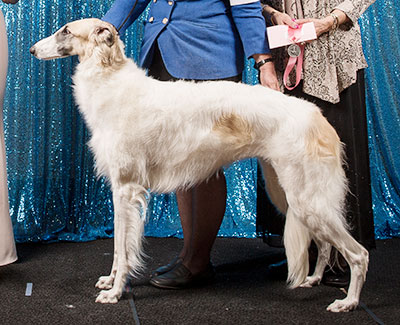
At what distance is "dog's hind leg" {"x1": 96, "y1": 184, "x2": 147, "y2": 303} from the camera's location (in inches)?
94.0

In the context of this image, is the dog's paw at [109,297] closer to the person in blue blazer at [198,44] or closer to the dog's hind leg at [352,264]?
the person in blue blazer at [198,44]

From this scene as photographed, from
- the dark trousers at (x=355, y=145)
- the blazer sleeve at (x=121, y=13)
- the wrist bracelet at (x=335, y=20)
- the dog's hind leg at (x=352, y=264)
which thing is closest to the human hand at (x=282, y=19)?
the wrist bracelet at (x=335, y=20)

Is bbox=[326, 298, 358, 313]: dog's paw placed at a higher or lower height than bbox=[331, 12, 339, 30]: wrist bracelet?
lower

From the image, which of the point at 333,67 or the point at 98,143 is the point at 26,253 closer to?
the point at 98,143

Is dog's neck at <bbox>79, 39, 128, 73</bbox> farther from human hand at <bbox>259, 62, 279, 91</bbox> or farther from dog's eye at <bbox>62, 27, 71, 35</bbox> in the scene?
human hand at <bbox>259, 62, 279, 91</bbox>

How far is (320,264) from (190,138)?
993mm

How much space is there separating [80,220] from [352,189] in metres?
2.12

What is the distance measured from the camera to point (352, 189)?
2820 millimetres

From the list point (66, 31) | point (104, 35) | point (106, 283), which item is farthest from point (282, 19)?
point (106, 283)

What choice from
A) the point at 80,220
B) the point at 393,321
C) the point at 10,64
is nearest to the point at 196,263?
the point at 393,321

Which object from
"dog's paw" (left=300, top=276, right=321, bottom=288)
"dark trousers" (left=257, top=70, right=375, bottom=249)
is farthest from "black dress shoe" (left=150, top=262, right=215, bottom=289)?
"dark trousers" (left=257, top=70, right=375, bottom=249)

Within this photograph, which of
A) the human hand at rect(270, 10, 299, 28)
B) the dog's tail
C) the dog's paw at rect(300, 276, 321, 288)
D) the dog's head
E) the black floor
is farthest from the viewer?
the dog's paw at rect(300, 276, 321, 288)

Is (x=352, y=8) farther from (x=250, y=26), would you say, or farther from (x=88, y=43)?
(x=88, y=43)

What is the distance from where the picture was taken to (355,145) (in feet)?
9.15
